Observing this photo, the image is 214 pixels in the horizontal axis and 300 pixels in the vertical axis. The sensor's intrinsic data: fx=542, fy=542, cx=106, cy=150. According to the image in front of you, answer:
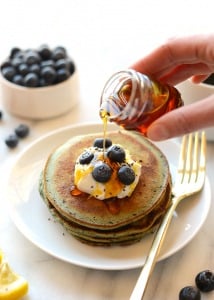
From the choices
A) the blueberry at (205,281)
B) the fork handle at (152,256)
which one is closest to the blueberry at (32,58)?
the fork handle at (152,256)

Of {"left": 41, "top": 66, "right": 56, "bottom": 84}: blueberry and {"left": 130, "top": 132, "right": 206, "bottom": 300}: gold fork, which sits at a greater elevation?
{"left": 41, "top": 66, "right": 56, "bottom": 84}: blueberry

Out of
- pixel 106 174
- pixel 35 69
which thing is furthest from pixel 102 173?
pixel 35 69

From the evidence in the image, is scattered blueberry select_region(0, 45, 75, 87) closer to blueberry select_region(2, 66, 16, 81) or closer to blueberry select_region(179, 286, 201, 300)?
blueberry select_region(2, 66, 16, 81)

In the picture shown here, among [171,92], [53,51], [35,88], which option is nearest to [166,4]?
[53,51]

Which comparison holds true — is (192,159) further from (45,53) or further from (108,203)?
(45,53)

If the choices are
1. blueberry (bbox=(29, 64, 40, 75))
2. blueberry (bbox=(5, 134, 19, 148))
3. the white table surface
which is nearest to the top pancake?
the white table surface

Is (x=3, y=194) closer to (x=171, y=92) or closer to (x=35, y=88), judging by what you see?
(x=35, y=88)
